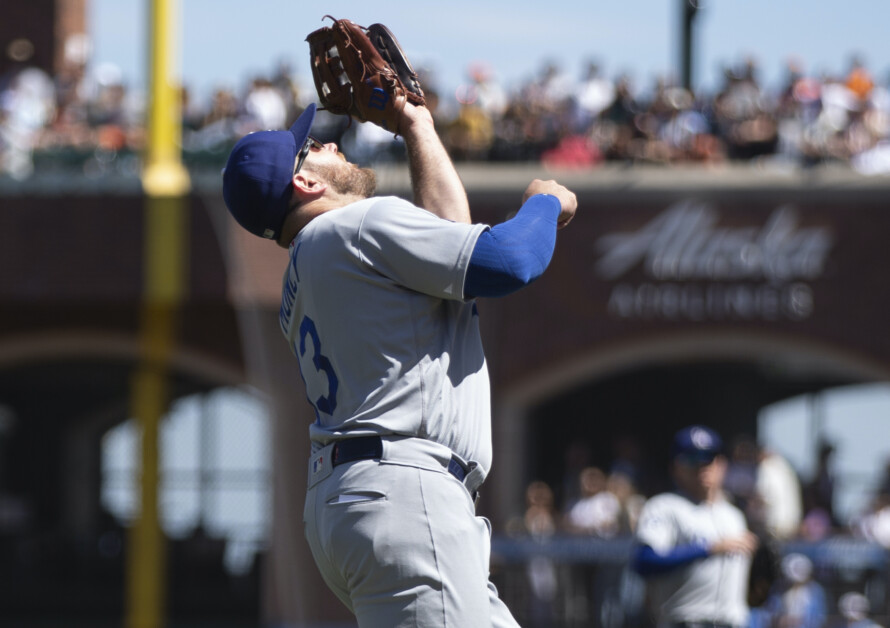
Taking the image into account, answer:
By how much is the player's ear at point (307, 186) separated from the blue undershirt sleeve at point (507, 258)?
52 centimetres

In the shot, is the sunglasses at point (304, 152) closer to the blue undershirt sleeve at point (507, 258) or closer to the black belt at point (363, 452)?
the blue undershirt sleeve at point (507, 258)

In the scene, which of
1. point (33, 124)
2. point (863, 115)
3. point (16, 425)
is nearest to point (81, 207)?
point (33, 124)

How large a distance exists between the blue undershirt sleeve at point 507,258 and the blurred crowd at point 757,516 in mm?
7284

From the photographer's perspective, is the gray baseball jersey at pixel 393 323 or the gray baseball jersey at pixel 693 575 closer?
the gray baseball jersey at pixel 393 323

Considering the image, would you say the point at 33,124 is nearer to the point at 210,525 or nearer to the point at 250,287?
the point at 250,287

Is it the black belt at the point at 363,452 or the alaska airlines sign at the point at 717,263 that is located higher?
the black belt at the point at 363,452

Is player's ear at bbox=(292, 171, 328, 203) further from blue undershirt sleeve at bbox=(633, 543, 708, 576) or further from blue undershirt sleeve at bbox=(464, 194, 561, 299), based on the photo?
blue undershirt sleeve at bbox=(633, 543, 708, 576)

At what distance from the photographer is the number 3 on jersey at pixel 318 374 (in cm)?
320

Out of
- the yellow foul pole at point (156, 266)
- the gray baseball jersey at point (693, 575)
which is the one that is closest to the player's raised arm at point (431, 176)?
the gray baseball jersey at point (693, 575)

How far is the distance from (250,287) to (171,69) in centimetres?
285

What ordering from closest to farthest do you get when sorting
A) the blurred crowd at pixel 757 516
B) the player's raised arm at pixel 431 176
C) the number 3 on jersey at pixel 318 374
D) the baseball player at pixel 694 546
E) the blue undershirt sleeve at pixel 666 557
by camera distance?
the number 3 on jersey at pixel 318 374 < the player's raised arm at pixel 431 176 < the blue undershirt sleeve at pixel 666 557 < the baseball player at pixel 694 546 < the blurred crowd at pixel 757 516

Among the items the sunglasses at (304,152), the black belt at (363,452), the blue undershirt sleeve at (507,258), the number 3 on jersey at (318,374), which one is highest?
the sunglasses at (304,152)

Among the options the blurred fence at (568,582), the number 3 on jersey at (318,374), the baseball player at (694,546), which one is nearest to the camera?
the number 3 on jersey at (318,374)

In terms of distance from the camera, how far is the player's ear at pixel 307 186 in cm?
333
